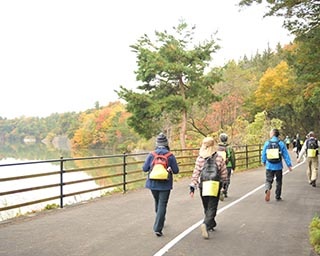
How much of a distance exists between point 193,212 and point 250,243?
9.32ft

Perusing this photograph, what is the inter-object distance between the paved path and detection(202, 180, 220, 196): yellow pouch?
2.59ft

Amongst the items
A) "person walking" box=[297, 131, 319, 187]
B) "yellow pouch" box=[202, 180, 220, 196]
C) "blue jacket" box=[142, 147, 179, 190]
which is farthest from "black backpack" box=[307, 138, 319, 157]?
"blue jacket" box=[142, 147, 179, 190]

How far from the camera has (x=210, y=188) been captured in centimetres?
695

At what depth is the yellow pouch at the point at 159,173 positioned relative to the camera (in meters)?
7.01

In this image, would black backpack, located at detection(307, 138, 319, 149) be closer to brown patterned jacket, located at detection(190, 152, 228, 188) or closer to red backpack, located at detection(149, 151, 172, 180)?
brown patterned jacket, located at detection(190, 152, 228, 188)

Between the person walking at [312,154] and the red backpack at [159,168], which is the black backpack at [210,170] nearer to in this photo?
the red backpack at [159,168]

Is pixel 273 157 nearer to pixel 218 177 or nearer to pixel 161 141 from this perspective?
pixel 218 177

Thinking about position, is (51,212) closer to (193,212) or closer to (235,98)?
(193,212)

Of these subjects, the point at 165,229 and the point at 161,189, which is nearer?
the point at 161,189

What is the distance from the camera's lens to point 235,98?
55.1 m

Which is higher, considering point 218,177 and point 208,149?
point 208,149

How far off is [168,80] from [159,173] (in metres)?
26.5

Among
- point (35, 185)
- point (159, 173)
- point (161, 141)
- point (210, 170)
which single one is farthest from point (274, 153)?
point (35, 185)

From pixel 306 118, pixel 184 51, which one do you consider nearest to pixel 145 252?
pixel 184 51
